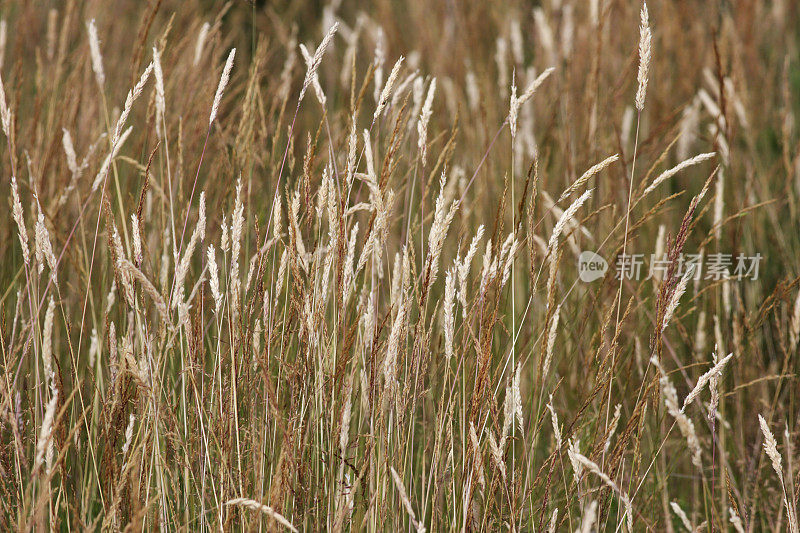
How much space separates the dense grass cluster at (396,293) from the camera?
1.11 meters

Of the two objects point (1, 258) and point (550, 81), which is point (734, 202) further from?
point (1, 258)

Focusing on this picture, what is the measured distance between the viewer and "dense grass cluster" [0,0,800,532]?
111cm

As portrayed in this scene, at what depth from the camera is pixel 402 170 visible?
2.15 meters
